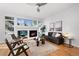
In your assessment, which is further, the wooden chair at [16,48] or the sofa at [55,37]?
the sofa at [55,37]

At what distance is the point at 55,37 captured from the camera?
1871 millimetres

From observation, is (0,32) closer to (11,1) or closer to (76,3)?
(11,1)

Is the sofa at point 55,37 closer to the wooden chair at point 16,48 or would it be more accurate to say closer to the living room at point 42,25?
the living room at point 42,25

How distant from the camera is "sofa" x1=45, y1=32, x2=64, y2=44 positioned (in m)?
1.82

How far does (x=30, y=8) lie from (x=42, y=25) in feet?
1.49

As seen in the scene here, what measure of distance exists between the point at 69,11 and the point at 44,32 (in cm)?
71

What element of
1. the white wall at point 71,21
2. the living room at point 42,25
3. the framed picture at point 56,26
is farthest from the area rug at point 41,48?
the white wall at point 71,21

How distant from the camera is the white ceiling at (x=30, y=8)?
1.67 meters

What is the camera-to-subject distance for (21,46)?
1741 millimetres

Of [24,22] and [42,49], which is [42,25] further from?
[42,49]

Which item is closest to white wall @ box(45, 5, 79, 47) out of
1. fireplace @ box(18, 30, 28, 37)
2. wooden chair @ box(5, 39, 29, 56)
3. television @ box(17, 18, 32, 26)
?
television @ box(17, 18, 32, 26)

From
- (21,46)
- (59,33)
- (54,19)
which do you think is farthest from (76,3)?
(21,46)

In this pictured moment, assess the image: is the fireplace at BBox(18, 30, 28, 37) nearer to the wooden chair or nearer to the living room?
the living room

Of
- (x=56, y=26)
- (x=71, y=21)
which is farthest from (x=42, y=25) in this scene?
(x=71, y=21)
